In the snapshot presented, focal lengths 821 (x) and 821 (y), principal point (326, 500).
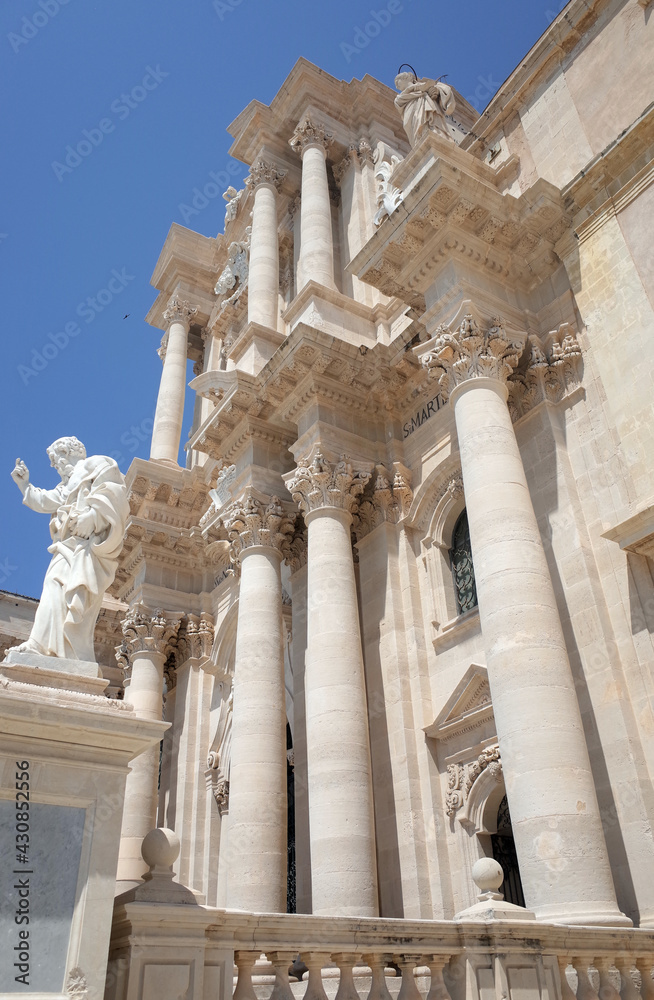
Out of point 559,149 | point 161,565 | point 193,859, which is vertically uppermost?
point 559,149

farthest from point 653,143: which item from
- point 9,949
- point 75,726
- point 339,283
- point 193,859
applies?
point 193,859

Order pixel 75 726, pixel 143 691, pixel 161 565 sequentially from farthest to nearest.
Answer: pixel 161 565
pixel 143 691
pixel 75 726

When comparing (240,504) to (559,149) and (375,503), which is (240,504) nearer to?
(375,503)

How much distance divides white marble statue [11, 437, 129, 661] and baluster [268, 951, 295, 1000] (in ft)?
7.99

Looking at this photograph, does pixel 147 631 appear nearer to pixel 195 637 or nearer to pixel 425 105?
pixel 195 637

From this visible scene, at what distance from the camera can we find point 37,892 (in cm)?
461

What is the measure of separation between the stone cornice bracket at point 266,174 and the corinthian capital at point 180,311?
20.8ft

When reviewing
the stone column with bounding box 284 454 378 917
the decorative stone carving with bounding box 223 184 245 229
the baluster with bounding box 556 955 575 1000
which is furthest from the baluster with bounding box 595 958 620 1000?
the decorative stone carving with bounding box 223 184 245 229

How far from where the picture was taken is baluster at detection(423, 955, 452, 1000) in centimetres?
599

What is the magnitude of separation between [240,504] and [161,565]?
245 inches

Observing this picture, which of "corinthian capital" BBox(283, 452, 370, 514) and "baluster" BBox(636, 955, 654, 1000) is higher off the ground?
"corinthian capital" BBox(283, 452, 370, 514)

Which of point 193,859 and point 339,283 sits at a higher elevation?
point 339,283

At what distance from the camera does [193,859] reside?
1822 cm

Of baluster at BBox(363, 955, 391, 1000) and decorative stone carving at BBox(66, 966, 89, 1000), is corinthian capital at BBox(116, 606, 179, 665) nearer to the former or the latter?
baluster at BBox(363, 955, 391, 1000)
